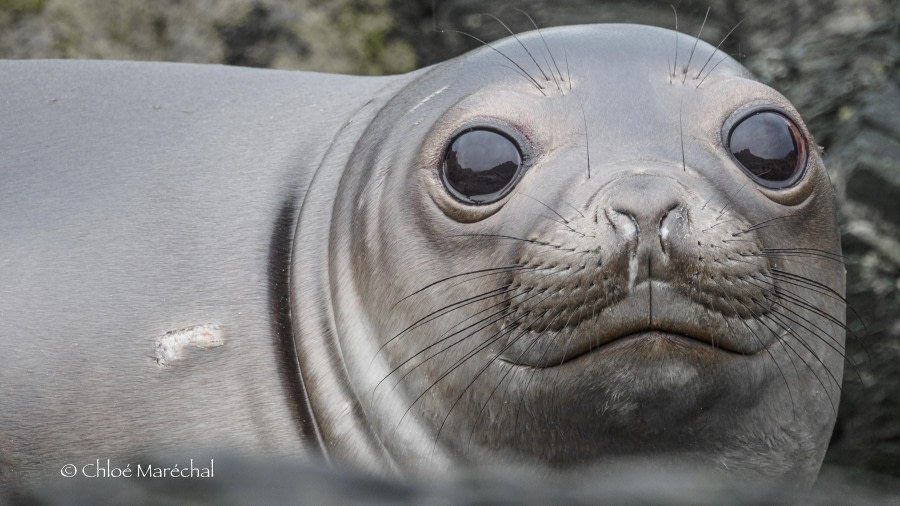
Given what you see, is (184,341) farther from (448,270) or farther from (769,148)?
(769,148)

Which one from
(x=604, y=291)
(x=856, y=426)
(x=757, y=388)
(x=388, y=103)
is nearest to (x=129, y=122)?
(x=388, y=103)

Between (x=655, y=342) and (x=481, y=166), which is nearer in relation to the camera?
(x=655, y=342)

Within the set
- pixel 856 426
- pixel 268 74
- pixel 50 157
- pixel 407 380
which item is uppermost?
pixel 268 74

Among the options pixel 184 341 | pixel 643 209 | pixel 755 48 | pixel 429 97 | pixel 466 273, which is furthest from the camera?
pixel 755 48

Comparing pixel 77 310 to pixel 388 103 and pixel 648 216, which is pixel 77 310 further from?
pixel 648 216

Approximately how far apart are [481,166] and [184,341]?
3.04ft

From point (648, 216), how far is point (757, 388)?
25.1 inches

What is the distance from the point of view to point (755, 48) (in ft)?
17.2

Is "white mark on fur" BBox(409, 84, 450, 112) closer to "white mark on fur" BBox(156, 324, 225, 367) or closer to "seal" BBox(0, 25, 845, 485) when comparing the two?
"seal" BBox(0, 25, 845, 485)

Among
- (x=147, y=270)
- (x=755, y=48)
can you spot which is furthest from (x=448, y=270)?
(x=755, y=48)

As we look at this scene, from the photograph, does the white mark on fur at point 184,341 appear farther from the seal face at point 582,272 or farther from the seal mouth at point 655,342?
the seal mouth at point 655,342

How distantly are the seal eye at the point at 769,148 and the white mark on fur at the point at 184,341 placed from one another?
1.40 metres

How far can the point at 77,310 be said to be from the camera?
2.93 metres

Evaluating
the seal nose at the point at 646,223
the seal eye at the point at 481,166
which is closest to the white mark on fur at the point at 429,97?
the seal eye at the point at 481,166
